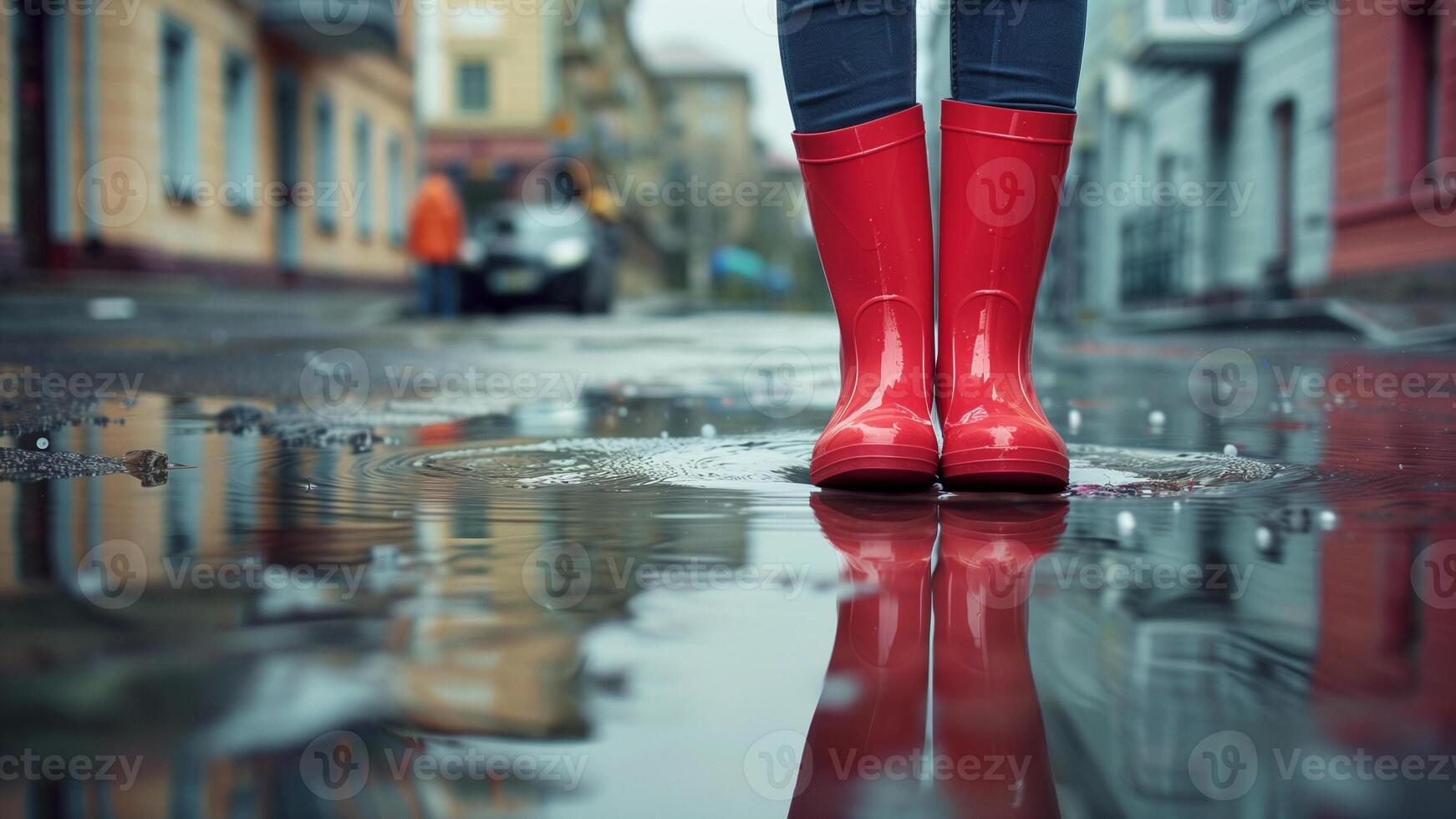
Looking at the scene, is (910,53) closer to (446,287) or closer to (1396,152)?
(1396,152)

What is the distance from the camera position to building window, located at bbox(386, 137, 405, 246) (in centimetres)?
1955

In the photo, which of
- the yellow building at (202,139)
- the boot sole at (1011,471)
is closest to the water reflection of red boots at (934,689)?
the boot sole at (1011,471)

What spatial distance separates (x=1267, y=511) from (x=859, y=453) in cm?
44

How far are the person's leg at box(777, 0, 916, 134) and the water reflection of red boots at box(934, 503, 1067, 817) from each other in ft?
2.35

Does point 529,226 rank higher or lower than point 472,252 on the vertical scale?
higher

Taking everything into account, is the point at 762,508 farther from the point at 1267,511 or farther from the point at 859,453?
the point at 1267,511

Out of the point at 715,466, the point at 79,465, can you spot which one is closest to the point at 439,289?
the point at 79,465

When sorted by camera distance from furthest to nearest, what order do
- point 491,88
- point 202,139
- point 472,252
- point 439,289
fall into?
point 491,88 → point 472,252 → point 202,139 → point 439,289

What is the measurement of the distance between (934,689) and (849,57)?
46.0 inches

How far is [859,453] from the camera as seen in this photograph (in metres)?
1.57

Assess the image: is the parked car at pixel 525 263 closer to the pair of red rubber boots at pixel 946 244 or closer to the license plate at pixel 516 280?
the license plate at pixel 516 280

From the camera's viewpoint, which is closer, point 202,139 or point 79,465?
point 79,465

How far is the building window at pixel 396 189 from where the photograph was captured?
19547 millimetres

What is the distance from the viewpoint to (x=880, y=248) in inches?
70.2
